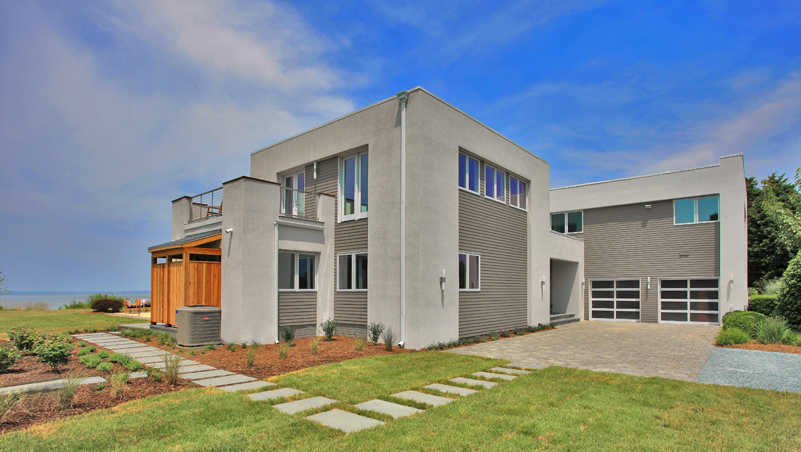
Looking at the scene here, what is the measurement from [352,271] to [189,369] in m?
5.83

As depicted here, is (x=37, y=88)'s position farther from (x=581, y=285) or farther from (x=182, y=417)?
(x=581, y=285)

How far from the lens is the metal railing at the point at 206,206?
14781 mm

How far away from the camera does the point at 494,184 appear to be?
15.3 m

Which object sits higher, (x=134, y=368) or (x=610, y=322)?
(x=134, y=368)

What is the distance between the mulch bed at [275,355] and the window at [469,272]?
10.8 ft

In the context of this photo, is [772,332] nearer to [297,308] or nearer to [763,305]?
[763,305]

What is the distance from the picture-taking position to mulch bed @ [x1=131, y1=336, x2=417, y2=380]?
323 inches

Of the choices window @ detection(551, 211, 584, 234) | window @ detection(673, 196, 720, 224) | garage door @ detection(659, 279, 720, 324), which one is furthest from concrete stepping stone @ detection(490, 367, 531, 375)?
window @ detection(551, 211, 584, 234)

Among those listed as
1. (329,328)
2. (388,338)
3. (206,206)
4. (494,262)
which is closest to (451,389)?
(388,338)

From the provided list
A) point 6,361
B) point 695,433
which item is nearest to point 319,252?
point 6,361

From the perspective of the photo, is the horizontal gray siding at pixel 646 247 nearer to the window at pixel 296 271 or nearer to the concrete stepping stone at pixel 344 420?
the window at pixel 296 271

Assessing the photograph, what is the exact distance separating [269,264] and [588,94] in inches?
542

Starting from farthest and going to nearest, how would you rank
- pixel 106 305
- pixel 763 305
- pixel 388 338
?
1. pixel 106 305
2. pixel 763 305
3. pixel 388 338

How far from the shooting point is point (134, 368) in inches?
299
